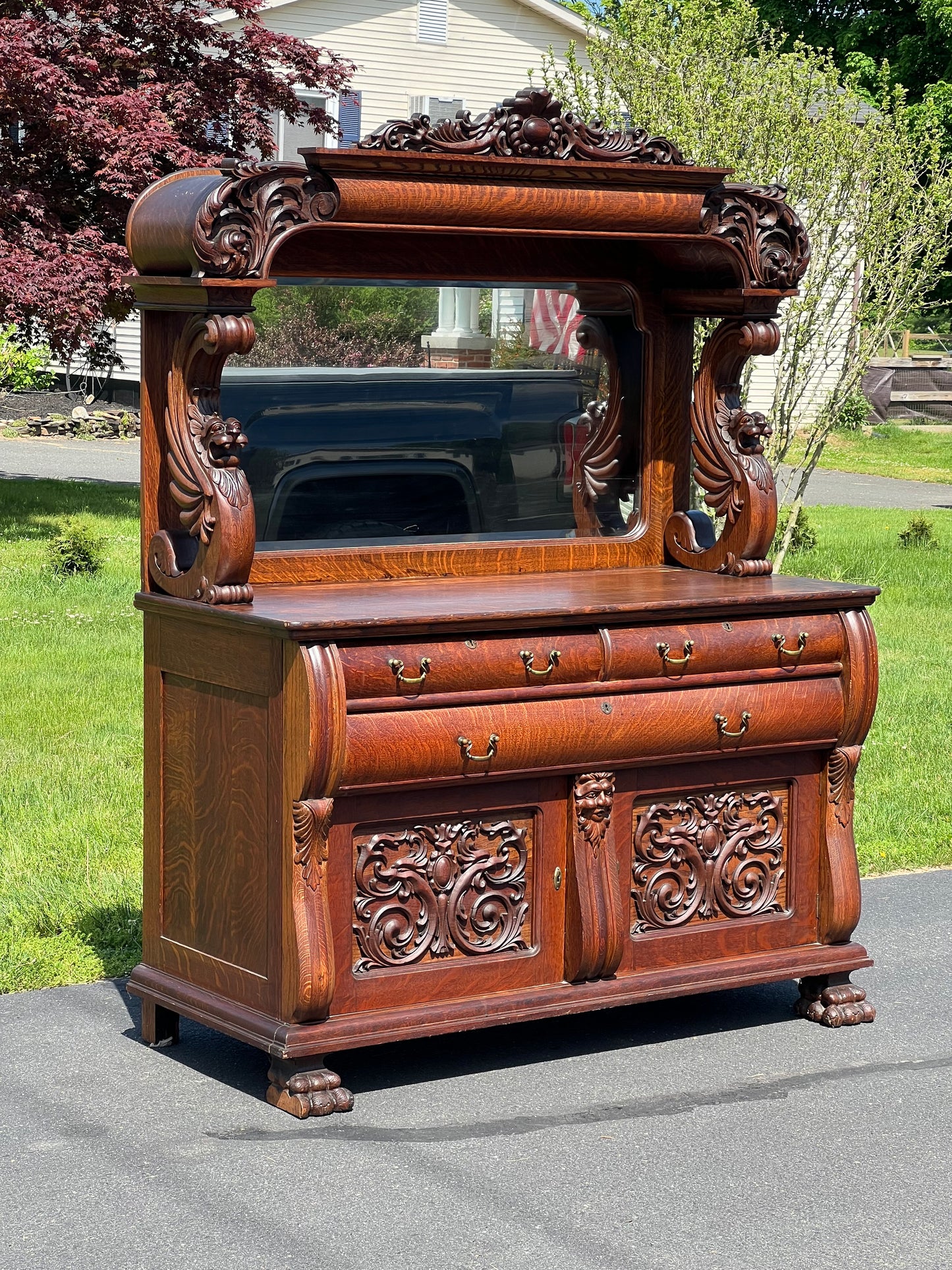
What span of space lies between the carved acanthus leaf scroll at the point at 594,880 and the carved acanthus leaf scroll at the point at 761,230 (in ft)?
5.04

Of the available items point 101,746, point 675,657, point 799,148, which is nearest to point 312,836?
point 675,657

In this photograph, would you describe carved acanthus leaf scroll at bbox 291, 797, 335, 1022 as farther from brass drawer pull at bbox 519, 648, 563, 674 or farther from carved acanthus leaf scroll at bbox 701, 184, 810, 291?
carved acanthus leaf scroll at bbox 701, 184, 810, 291

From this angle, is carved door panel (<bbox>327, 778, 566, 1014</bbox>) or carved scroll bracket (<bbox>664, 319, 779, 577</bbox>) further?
carved scroll bracket (<bbox>664, 319, 779, 577</bbox>)

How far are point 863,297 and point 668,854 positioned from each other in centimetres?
770

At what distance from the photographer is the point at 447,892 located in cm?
450

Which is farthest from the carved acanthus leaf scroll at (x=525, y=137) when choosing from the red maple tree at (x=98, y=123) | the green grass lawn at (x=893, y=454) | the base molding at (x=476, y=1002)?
the green grass lawn at (x=893, y=454)

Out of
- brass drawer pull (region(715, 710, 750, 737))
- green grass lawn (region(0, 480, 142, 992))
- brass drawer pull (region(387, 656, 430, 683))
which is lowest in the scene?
green grass lawn (region(0, 480, 142, 992))

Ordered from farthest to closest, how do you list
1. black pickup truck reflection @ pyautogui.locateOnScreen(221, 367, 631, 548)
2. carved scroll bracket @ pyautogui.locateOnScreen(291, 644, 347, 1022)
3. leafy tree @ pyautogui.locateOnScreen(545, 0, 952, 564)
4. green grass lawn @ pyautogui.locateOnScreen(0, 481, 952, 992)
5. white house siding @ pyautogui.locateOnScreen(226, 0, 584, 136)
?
white house siding @ pyautogui.locateOnScreen(226, 0, 584, 136), leafy tree @ pyautogui.locateOnScreen(545, 0, 952, 564), green grass lawn @ pyautogui.locateOnScreen(0, 481, 952, 992), black pickup truck reflection @ pyautogui.locateOnScreen(221, 367, 631, 548), carved scroll bracket @ pyautogui.locateOnScreen(291, 644, 347, 1022)

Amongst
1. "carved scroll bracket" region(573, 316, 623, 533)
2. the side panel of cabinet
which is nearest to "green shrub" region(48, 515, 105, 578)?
"carved scroll bracket" region(573, 316, 623, 533)

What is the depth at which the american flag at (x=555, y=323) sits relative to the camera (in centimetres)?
550

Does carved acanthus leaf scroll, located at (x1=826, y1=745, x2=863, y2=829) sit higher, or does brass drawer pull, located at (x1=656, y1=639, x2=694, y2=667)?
brass drawer pull, located at (x1=656, y1=639, x2=694, y2=667)

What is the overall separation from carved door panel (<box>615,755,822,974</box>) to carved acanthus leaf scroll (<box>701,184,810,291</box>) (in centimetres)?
135

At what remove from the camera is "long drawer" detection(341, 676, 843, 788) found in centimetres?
430

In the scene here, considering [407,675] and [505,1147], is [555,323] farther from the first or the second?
[505,1147]
